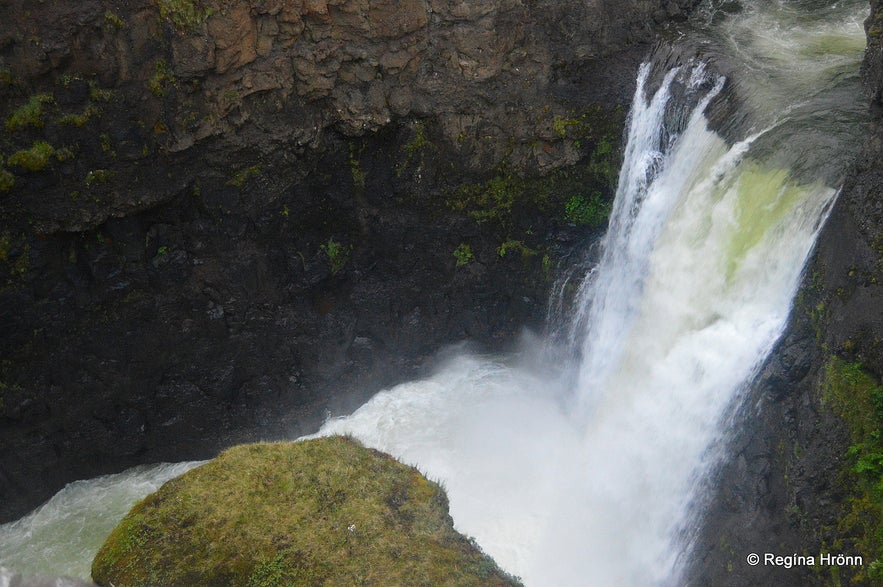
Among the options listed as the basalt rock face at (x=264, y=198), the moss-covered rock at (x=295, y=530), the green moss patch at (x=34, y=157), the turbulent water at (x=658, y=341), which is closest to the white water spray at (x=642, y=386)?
the turbulent water at (x=658, y=341)

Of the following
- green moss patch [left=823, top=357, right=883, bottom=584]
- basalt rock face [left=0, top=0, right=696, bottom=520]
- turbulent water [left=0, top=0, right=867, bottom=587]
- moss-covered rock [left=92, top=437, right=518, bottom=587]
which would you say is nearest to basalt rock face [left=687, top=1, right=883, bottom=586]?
green moss patch [left=823, top=357, right=883, bottom=584]

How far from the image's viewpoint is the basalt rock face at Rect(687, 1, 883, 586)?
25.3ft

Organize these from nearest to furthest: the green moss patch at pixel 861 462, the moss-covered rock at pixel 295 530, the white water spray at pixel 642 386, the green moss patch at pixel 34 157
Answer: the green moss patch at pixel 861 462, the moss-covered rock at pixel 295 530, the white water spray at pixel 642 386, the green moss patch at pixel 34 157

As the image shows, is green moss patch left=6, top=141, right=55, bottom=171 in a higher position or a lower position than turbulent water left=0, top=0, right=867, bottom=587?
higher

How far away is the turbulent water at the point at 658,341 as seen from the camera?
9.89 meters

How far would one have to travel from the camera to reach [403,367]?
16531 millimetres

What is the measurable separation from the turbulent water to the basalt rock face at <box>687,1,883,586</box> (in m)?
0.41

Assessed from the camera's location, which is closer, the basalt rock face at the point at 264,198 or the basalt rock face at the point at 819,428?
the basalt rock face at the point at 819,428

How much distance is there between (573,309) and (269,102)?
7.16 meters

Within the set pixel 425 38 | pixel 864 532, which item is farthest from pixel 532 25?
pixel 864 532

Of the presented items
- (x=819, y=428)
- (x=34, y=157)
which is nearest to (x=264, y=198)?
(x=34, y=157)

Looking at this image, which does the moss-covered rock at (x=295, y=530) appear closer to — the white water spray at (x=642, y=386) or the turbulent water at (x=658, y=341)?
the white water spray at (x=642, y=386)

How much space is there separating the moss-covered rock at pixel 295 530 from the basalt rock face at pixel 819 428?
3.10 m

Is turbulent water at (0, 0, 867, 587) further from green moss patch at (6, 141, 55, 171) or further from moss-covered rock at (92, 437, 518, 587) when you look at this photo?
green moss patch at (6, 141, 55, 171)
